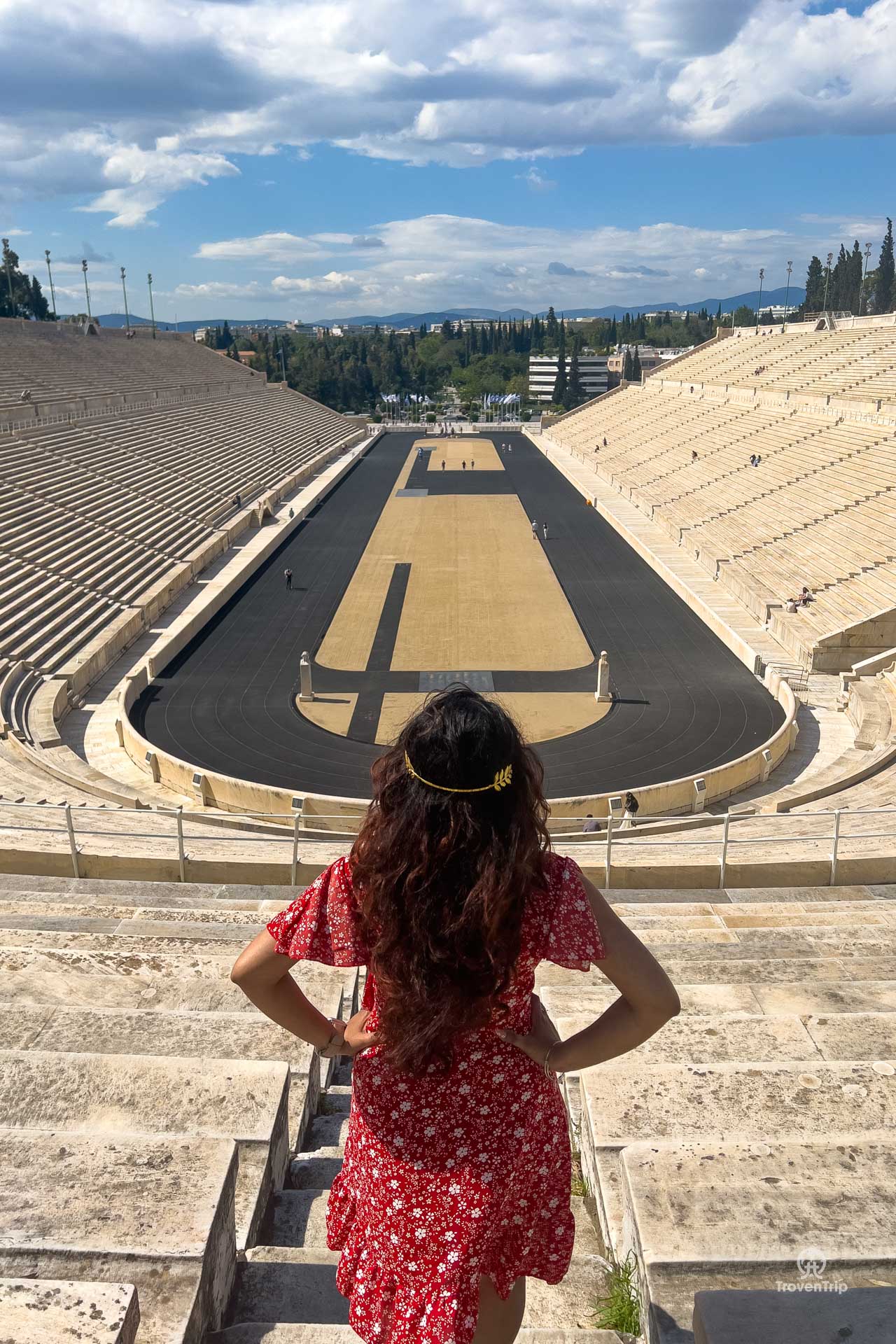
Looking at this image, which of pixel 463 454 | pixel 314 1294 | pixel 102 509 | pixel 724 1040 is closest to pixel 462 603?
pixel 102 509

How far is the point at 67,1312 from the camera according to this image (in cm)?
230

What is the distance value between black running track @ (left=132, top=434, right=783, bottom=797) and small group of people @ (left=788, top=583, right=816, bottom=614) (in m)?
1.97

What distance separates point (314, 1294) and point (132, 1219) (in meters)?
0.67

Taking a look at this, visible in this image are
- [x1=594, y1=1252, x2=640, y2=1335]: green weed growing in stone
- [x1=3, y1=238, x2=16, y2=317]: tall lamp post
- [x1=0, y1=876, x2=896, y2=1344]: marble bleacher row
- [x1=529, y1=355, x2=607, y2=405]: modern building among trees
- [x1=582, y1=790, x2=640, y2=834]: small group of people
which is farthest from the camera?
[x1=529, y1=355, x2=607, y2=405]: modern building among trees

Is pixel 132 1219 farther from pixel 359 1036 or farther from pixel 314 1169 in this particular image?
pixel 314 1169

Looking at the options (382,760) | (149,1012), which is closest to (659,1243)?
(382,760)

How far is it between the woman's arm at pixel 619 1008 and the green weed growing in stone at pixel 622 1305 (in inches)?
39.4

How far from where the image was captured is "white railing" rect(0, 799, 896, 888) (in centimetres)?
845

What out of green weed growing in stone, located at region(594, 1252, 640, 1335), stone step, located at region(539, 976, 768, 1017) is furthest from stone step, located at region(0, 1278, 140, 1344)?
stone step, located at region(539, 976, 768, 1017)

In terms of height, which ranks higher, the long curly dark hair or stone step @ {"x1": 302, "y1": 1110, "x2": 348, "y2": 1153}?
the long curly dark hair

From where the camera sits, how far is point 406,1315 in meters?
2.43

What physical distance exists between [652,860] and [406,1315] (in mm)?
7157

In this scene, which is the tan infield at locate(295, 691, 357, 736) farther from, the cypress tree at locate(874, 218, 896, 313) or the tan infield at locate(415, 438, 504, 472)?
the cypress tree at locate(874, 218, 896, 313)

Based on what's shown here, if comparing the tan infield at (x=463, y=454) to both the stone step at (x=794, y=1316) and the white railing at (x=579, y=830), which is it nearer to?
the white railing at (x=579, y=830)
